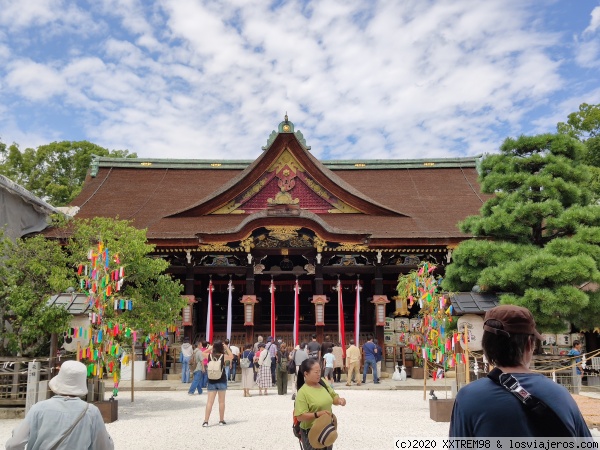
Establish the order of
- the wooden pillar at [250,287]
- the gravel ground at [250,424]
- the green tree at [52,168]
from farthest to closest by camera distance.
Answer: the green tree at [52,168] → the wooden pillar at [250,287] → the gravel ground at [250,424]

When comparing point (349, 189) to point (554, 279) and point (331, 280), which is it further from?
point (554, 279)

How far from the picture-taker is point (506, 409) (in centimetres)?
227

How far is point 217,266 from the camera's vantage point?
19578mm

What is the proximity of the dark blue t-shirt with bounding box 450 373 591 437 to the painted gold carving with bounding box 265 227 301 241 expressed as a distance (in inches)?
652

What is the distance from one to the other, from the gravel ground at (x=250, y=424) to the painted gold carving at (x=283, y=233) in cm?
669

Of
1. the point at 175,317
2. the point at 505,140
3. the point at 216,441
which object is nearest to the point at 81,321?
the point at 175,317

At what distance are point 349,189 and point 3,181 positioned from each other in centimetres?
1129

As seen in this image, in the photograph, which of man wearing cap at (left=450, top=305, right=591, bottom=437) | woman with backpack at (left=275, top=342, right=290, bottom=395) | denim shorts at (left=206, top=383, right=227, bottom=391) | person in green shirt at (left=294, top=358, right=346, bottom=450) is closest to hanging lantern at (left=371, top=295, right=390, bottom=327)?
woman with backpack at (left=275, top=342, right=290, bottom=395)

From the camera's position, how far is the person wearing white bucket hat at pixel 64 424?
11.1 ft

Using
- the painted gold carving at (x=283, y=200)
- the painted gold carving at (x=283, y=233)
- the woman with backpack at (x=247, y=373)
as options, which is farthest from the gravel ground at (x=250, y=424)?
the painted gold carving at (x=283, y=200)

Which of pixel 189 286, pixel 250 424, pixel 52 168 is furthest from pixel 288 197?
pixel 52 168

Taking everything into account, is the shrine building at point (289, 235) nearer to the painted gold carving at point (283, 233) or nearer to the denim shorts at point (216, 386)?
the painted gold carving at point (283, 233)

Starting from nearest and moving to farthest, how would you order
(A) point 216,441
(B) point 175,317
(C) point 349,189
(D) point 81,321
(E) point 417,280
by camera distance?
(A) point 216,441 < (D) point 81,321 < (E) point 417,280 < (B) point 175,317 < (C) point 349,189

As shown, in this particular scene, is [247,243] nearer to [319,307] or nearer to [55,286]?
[319,307]
